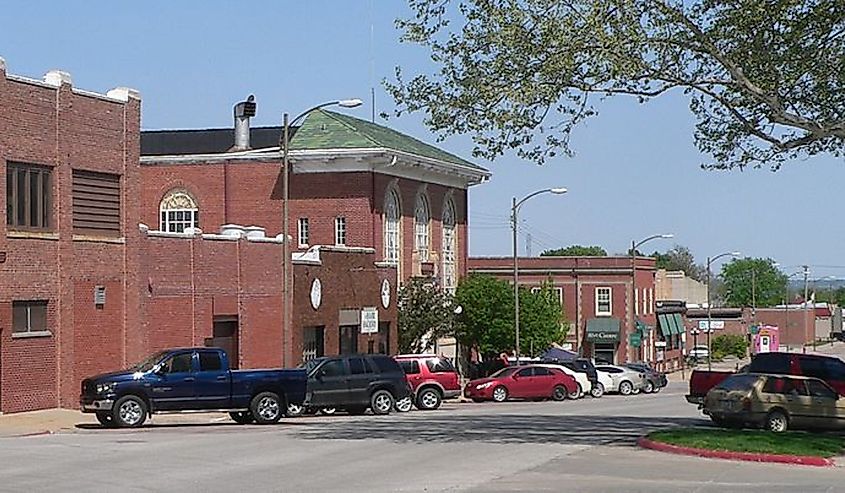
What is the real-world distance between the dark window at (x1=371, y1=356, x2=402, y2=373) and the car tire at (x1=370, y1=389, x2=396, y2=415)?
23.4 inches

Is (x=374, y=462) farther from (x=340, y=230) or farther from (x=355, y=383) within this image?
(x=340, y=230)

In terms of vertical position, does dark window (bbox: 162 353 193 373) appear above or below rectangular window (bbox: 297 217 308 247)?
below

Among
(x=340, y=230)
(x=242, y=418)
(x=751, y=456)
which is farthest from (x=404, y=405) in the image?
(x=340, y=230)

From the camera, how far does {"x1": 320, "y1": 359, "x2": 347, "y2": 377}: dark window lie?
37750 mm

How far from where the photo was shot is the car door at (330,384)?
123ft

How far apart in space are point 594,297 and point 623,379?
88.4 feet

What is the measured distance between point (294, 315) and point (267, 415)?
14.7 m

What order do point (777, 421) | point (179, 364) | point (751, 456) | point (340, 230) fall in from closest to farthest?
point (751, 456)
point (777, 421)
point (179, 364)
point (340, 230)

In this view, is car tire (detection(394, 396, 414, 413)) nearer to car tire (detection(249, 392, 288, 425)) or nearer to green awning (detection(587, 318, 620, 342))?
car tire (detection(249, 392, 288, 425))

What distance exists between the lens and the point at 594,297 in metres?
90.4

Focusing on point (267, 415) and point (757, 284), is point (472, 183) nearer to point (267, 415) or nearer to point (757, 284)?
point (267, 415)

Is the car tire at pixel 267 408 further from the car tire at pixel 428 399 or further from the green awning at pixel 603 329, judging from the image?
the green awning at pixel 603 329

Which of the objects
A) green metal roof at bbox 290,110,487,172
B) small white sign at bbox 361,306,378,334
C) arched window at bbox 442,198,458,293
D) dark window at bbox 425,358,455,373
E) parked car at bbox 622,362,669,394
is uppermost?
green metal roof at bbox 290,110,487,172

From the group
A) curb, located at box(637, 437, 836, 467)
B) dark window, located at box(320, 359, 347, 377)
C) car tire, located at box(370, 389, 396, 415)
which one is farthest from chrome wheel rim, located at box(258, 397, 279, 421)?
curb, located at box(637, 437, 836, 467)
